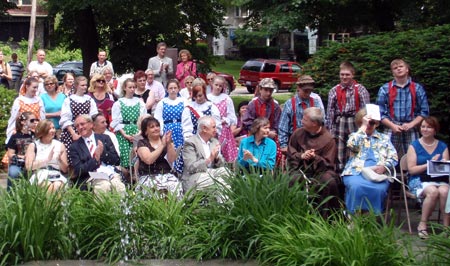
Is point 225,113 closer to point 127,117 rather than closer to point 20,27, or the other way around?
point 127,117

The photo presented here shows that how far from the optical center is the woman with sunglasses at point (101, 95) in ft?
42.4

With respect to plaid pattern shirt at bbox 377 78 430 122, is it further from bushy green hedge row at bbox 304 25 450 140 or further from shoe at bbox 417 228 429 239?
shoe at bbox 417 228 429 239

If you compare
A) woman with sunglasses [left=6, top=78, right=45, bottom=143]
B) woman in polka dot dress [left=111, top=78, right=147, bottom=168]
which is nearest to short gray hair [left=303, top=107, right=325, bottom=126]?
woman in polka dot dress [left=111, top=78, right=147, bottom=168]

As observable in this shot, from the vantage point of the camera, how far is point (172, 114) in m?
12.3

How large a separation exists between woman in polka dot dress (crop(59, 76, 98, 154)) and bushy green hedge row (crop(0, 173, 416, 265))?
13.6 feet

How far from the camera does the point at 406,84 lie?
10344mm

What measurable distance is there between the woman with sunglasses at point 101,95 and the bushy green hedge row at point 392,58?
10.6ft

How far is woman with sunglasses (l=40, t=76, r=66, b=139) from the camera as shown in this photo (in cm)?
1299

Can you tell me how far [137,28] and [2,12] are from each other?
4.62 metres

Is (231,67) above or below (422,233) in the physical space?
above

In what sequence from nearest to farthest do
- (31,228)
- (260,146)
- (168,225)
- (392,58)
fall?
1. (31,228)
2. (168,225)
3. (260,146)
4. (392,58)

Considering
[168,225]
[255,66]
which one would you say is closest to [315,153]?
[168,225]

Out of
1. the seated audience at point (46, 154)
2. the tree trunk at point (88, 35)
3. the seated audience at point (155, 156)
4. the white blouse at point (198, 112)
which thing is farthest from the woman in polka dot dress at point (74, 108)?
the tree trunk at point (88, 35)

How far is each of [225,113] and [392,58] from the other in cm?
266
